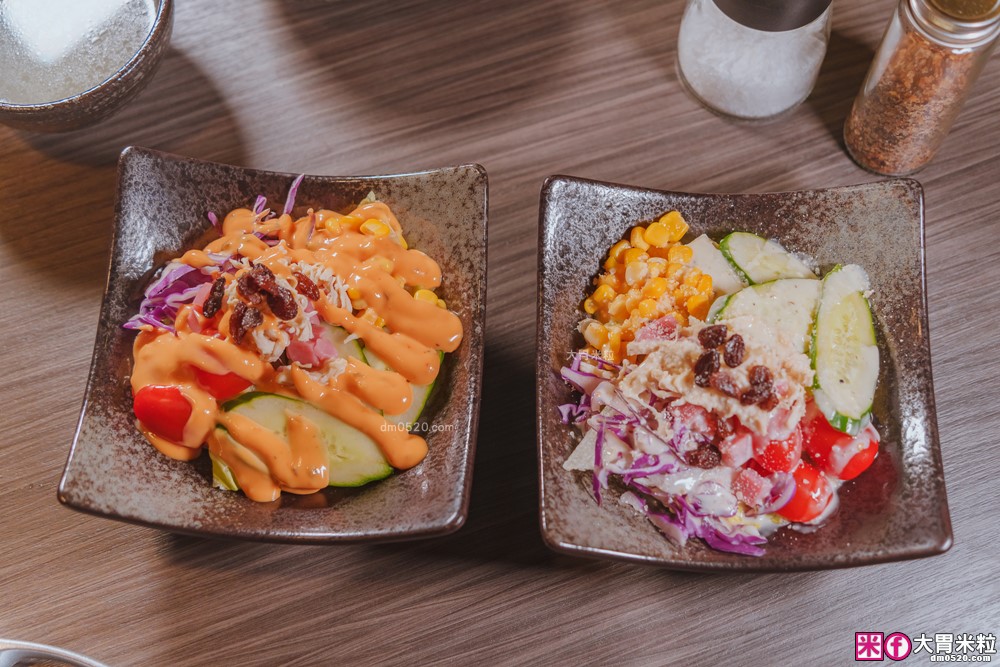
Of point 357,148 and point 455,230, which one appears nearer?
point 455,230

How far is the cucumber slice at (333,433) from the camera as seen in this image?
6.10 feet

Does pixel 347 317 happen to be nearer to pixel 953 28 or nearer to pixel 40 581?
pixel 40 581

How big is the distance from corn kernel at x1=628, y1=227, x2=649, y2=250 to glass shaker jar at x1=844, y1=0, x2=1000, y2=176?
0.81 m

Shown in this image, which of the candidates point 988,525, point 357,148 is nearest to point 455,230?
point 357,148

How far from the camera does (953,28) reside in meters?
1.97

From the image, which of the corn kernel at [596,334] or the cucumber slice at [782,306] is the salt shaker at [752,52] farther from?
the corn kernel at [596,334]

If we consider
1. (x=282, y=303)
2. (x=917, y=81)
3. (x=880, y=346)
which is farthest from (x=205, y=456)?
(x=917, y=81)

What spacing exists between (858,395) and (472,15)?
1.75 metres

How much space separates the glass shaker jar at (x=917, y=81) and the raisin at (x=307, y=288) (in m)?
1.59

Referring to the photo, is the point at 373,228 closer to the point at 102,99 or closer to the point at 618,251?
the point at 618,251

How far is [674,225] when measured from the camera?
6.93 ft

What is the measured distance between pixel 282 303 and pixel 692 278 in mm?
967

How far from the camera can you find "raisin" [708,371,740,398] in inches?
69.7

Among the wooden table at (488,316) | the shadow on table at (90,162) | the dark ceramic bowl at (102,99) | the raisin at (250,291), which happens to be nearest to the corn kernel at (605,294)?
the wooden table at (488,316)
